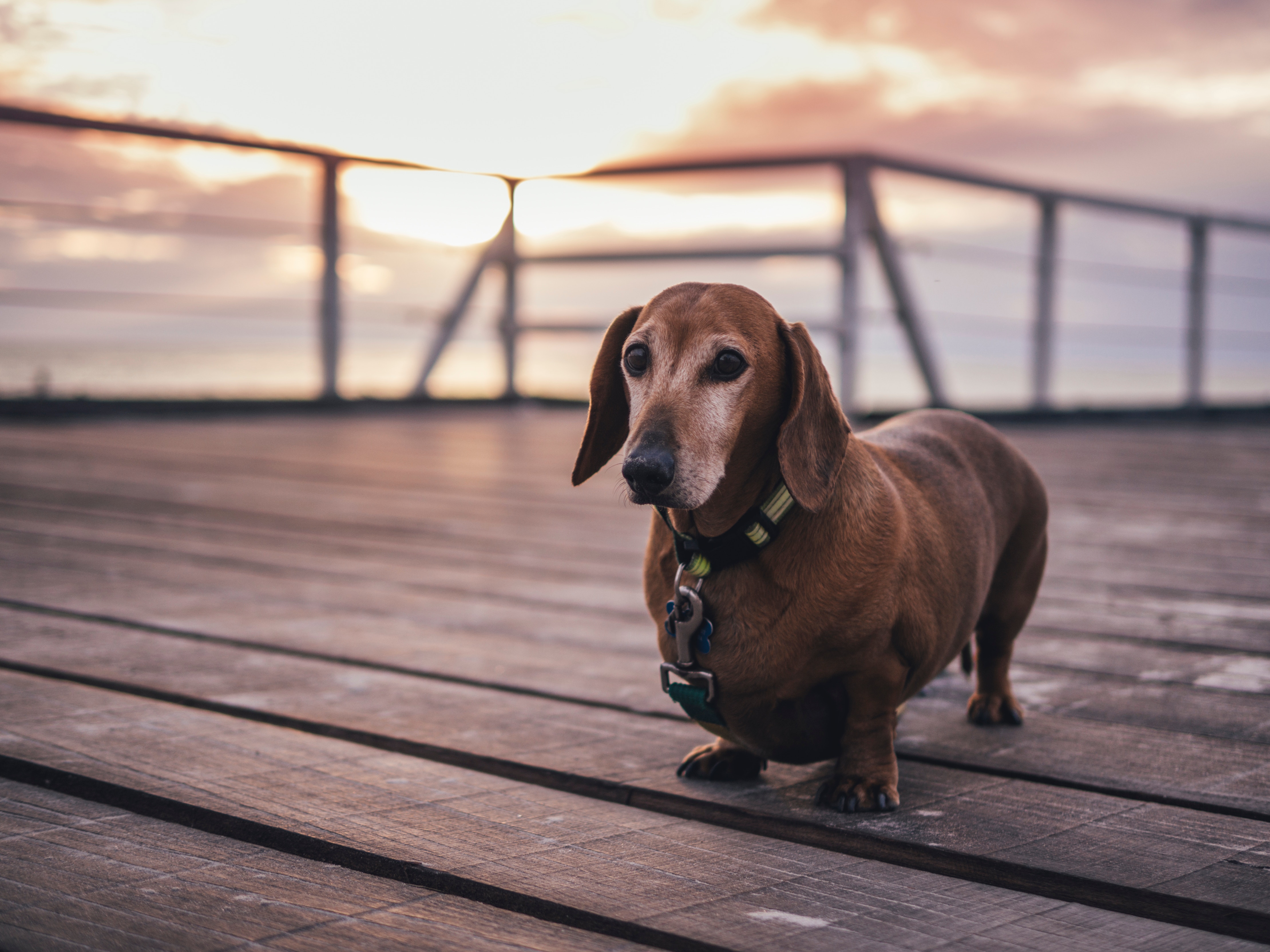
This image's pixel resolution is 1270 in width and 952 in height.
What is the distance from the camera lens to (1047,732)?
69.7 inches

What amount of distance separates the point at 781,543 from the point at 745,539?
46 millimetres

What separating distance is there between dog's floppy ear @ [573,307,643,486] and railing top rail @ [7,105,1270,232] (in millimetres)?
4722

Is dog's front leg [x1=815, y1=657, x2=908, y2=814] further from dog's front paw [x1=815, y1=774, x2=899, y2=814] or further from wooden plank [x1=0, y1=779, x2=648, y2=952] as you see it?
wooden plank [x1=0, y1=779, x2=648, y2=952]

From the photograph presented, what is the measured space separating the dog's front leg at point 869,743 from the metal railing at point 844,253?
4497 millimetres

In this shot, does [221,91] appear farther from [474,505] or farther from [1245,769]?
[1245,769]

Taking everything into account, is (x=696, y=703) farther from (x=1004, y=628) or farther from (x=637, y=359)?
(x=1004, y=628)

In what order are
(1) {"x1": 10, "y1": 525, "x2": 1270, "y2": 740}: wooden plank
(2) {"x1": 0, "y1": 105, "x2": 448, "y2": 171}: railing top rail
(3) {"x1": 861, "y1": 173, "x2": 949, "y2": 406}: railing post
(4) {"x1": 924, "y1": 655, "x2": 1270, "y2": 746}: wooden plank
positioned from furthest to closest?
1. (3) {"x1": 861, "y1": 173, "x2": 949, "y2": 406}: railing post
2. (2) {"x1": 0, "y1": 105, "x2": 448, "y2": 171}: railing top rail
3. (1) {"x1": 10, "y1": 525, "x2": 1270, "y2": 740}: wooden plank
4. (4) {"x1": 924, "y1": 655, "x2": 1270, "y2": 746}: wooden plank

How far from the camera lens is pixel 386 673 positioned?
2068mm

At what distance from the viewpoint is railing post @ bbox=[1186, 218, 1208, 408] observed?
8164 millimetres

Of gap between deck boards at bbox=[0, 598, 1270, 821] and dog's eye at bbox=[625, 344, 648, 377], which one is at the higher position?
dog's eye at bbox=[625, 344, 648, 377]

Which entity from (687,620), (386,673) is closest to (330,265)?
(386,673)

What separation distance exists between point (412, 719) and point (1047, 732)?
923mm

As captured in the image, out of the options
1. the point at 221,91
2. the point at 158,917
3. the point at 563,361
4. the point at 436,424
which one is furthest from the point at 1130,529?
the point at 563,361

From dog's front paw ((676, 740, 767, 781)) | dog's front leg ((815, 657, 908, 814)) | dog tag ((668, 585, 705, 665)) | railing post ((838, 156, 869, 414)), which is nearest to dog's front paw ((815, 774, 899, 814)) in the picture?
dog's front leg ((815, 657, 908, 814))
